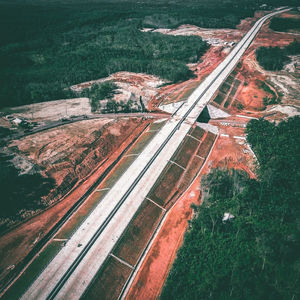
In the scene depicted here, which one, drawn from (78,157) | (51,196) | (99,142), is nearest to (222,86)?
(99,142)

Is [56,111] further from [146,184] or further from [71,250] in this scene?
[71,250]

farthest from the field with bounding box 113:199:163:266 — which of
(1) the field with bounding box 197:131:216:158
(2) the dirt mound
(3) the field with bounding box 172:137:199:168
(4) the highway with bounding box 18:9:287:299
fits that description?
(1) the field with bounding box 197:131:216:158

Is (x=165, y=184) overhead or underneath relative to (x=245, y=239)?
underneath

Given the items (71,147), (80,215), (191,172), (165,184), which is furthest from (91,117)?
(80,215)

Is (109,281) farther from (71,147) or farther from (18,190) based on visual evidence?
(71,147)

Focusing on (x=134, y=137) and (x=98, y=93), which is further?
(x=98, y=93)

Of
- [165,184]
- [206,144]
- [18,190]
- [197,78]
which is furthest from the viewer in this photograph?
[197,78]

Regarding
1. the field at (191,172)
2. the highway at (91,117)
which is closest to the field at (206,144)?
the field at (191,172)
